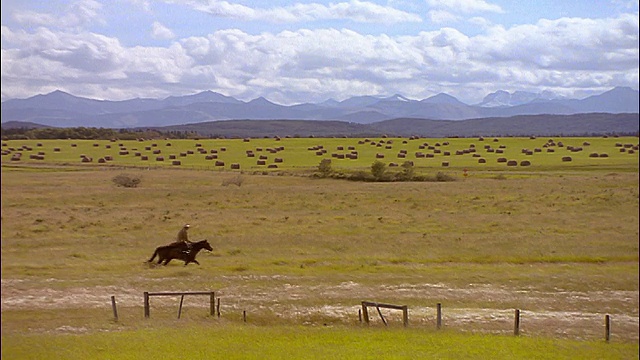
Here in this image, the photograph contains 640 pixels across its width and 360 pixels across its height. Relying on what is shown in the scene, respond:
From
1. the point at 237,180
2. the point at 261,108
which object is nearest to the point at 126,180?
the point at 237,180

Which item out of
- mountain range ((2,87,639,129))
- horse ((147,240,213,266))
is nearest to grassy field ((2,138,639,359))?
horse ((147,240,213,266))

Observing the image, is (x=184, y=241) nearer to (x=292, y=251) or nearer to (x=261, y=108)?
(x=292, y=251)

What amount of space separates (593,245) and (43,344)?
652 inches

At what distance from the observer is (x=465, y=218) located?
20.2 m

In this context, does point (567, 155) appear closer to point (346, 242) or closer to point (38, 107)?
point (346, 242)

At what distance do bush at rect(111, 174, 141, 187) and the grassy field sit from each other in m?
0.16

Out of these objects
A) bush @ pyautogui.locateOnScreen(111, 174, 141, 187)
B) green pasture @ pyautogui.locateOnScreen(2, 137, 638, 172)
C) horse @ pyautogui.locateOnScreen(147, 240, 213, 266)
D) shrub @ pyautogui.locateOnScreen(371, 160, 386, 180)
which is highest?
green pasture @ pyautogui.locateOnScreen(2, 137, 638, 172)

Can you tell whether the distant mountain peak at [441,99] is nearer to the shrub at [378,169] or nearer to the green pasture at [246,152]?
the green pasture at [246,152]

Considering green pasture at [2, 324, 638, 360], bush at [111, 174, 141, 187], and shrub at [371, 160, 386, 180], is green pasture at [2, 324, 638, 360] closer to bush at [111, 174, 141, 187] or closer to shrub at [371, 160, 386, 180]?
bush at [111, 174, 141, 187]

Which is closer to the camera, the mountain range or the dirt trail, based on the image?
the mountain range

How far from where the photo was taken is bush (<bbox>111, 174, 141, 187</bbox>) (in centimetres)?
1393

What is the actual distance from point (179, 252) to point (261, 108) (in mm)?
5954

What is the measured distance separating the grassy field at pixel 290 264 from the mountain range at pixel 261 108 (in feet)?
2.66

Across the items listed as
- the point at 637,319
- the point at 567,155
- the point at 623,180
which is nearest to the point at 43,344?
the point at 637,319
